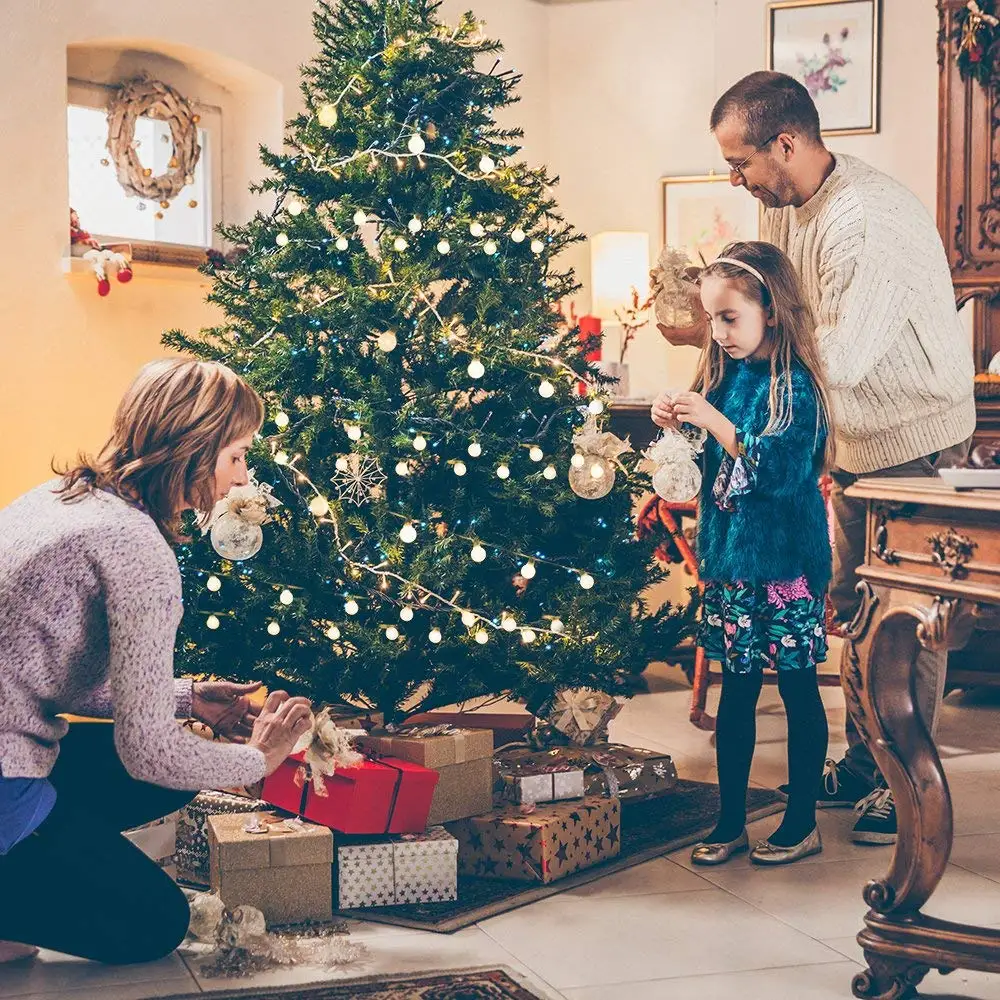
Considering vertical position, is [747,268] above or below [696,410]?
above

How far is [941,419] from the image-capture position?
3090 millimetres

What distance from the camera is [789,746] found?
9.59 ft

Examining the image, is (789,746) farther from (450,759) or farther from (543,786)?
(450,759)

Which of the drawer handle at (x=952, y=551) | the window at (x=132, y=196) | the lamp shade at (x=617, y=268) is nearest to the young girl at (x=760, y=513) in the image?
the drawer handle at (x=952, y=551)

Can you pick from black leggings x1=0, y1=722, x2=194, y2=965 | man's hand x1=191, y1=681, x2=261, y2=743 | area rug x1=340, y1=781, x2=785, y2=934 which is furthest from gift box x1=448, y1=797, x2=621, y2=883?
black leggings x1=0, y1=722, x2=194, y2=965

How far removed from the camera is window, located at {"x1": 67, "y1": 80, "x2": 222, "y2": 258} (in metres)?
4.59

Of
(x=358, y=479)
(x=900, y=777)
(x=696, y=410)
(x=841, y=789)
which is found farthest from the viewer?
(x=841, y=789)

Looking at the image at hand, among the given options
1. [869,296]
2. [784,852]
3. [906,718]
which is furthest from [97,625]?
[869,296]

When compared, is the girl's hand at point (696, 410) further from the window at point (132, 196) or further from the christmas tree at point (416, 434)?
the window at point (132, 196)

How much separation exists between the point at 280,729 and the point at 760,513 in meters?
1.02

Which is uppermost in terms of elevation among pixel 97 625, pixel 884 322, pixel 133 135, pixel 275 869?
pixel 133 135

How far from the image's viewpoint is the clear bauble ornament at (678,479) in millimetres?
2820

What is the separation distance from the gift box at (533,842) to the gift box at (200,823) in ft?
1.36

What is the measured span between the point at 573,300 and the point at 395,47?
288 cm
